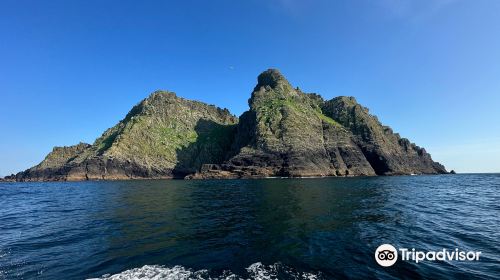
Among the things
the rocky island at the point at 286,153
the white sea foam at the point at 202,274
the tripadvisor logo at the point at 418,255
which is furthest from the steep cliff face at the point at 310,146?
the white sea foam at the point at 202,274

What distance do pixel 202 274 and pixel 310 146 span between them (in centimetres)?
14347

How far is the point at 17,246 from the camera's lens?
1947cm

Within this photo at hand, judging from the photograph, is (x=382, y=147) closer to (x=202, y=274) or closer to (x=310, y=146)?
(x=310, y=146)

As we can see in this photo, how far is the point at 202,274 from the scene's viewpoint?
44.1 ft

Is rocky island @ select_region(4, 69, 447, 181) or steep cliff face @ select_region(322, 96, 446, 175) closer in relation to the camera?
rocky island @ select_region(4, 69, 447, 181)

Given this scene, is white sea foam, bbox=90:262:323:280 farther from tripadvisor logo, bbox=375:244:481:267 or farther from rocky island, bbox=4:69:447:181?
rocky island, bbox=4:69:447:181

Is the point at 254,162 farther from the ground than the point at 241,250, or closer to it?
farther from the ground

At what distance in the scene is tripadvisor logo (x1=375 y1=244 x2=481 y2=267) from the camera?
15.5 m

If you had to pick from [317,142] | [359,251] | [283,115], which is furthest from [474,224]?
[283,115]

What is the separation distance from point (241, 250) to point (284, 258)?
2.84 metres

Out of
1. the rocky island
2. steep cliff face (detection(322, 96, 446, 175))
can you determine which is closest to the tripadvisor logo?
the rocky island

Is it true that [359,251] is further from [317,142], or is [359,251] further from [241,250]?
[317,142]

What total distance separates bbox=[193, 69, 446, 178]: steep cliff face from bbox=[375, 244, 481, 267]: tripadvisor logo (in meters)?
119

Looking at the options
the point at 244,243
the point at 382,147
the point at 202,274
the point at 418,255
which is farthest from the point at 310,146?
the point at 202,274
